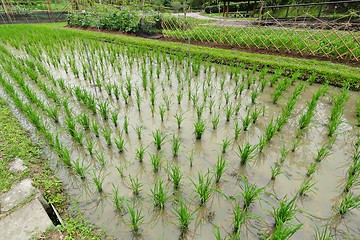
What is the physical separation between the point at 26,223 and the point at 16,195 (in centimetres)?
43

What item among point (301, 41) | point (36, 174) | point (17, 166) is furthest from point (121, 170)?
point (301, 41)

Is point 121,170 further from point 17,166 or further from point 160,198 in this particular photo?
point 17,166

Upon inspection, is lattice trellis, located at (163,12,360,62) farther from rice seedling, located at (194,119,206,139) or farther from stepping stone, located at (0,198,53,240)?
stepping stone, located at (0,198,53,240)

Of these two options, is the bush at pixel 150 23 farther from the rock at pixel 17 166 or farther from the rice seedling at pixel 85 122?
the rock at pixel 17 166

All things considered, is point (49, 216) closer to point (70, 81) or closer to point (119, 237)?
point (119, 237)

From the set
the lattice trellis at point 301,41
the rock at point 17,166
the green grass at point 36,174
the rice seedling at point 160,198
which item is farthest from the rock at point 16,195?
the lattice trellis at point 301,41

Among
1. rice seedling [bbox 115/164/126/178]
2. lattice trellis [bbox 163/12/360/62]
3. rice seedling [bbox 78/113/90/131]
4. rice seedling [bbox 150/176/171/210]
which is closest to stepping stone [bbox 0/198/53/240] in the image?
rice seedling [bbox 115/164/126/178]

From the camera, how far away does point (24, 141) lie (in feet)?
8.70

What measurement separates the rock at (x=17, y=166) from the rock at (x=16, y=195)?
0.84ft

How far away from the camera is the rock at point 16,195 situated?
1.78m

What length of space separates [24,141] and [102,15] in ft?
40.0

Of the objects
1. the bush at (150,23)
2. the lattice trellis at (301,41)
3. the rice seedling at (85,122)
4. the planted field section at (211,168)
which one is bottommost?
the planted field section at (211,168)

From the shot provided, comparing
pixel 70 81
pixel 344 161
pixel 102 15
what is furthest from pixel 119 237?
pixel 102 15

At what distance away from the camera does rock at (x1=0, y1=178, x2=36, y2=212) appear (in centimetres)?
178
